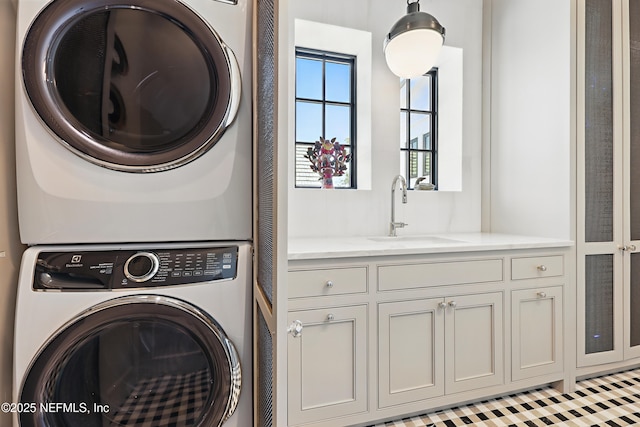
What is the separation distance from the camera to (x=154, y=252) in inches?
42.4

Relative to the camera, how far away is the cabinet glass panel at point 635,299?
6.82 feet

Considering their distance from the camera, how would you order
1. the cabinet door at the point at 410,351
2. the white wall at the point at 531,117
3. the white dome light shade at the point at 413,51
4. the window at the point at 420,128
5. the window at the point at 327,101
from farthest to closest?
1. the window at the point at 420,128
2. the window at the point at 327,101
3. the white wall at the point at 531,117
4. the white dome light shade at the point at 413,51
5. the cabinet door at the point at 410,351

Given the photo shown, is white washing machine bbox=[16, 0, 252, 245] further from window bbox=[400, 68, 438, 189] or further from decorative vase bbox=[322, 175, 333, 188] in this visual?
window bbox=[400, 68, 438, 189]

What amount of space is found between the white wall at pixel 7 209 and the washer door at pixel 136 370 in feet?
0.60

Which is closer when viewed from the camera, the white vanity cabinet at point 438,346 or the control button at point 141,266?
the control button at point 141,266

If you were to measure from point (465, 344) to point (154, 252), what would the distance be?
4.91 ft

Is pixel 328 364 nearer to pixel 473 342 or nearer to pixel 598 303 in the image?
pixel 473 342

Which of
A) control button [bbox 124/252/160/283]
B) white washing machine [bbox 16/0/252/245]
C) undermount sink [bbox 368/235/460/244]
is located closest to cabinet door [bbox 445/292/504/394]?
undermount sink [bbox 368/235/460/244]

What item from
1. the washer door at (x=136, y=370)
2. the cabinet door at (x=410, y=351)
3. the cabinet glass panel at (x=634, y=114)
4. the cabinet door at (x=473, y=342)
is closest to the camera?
the washer door at (x=136, y=370)

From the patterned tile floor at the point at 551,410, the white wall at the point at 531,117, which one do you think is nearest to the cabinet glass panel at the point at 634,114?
the white wall at the point at 531,117

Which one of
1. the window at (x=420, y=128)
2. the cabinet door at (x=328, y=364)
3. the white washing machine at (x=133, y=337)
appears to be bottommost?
the cabinet door at (x=328, y=364)

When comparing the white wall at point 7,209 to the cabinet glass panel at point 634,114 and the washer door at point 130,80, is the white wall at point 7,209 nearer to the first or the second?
the washer door at point 130,80

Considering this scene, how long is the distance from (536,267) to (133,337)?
191cm

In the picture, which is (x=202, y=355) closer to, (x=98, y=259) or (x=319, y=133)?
(x=98, y=259)
